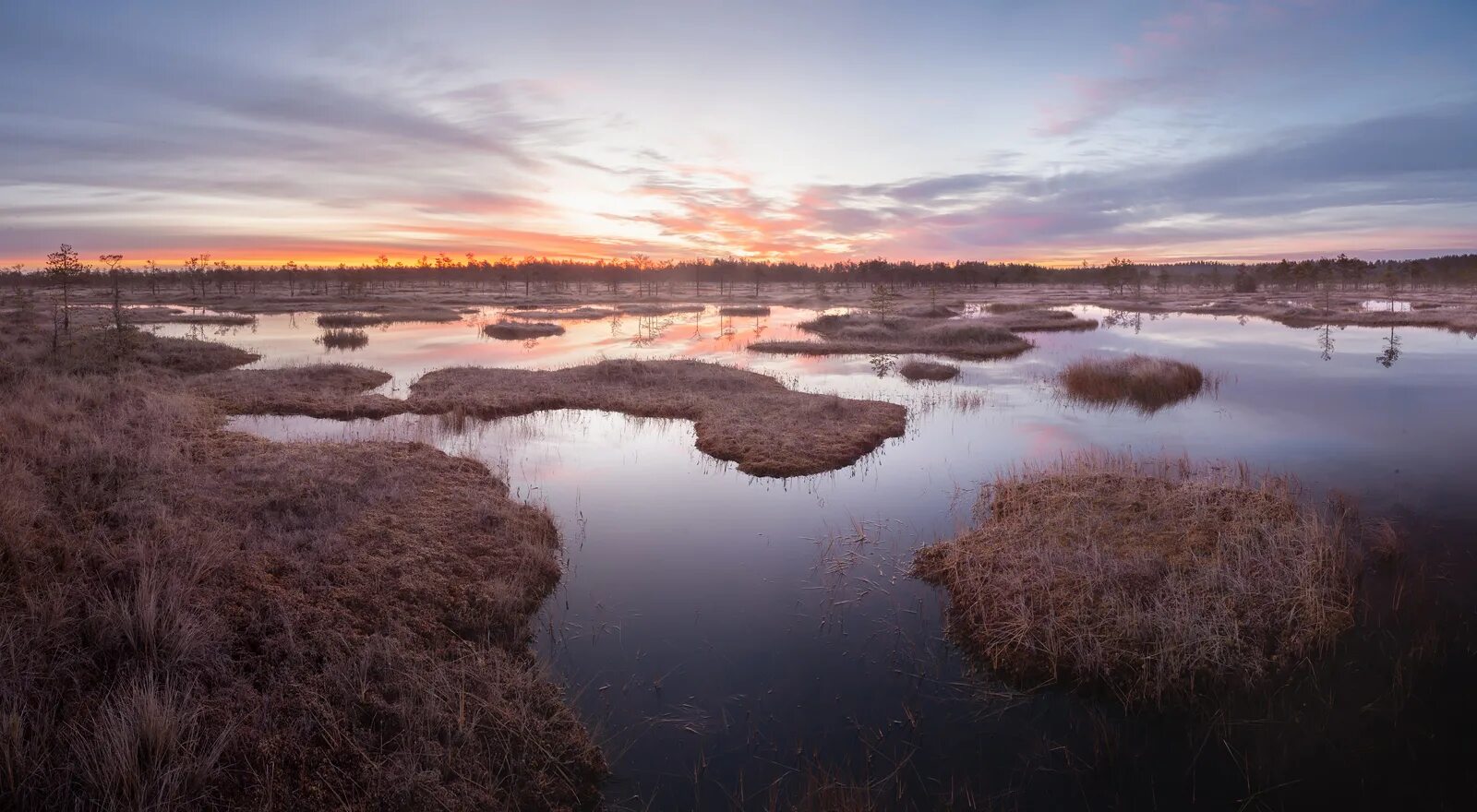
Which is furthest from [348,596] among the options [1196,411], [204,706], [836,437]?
[1196,411]

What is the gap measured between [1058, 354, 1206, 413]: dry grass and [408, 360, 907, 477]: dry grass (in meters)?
10.3

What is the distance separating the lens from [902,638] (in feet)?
34.7

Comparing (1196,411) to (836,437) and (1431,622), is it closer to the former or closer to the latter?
(836,437)

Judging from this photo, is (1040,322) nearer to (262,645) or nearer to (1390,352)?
(1390,352)

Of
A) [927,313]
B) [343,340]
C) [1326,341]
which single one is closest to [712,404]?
[343,340]

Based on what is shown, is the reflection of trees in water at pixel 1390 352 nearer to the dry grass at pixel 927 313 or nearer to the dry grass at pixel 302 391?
the dry grass at pixel 927 313

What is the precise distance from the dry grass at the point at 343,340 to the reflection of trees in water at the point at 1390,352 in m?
61.9

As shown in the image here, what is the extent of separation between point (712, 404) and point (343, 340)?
119 feet

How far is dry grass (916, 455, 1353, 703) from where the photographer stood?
9.42 metres

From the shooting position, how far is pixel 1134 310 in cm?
8431

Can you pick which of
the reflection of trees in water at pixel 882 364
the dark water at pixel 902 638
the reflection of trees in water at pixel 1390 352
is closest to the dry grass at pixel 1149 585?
the dark water at pixel 902 638

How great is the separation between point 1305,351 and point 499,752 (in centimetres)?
5326

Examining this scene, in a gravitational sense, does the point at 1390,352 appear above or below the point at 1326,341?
below

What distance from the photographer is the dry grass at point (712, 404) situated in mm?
20344
